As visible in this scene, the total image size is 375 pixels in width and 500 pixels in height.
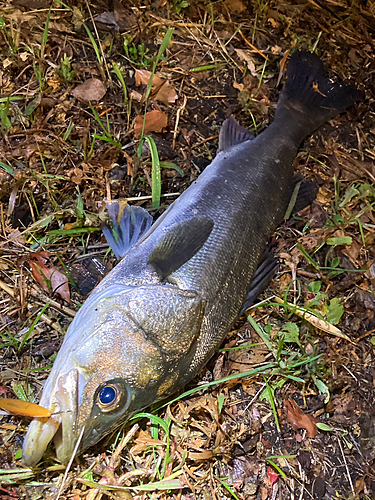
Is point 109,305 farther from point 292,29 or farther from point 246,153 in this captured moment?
point 292,29

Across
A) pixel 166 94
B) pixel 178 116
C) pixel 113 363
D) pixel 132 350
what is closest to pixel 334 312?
pixel 132 350

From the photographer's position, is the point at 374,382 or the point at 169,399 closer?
the point at 169,399

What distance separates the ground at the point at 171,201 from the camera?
8.38 ft

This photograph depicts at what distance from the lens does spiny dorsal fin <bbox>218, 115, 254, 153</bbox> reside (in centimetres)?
320

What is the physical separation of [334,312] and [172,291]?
4.92ft

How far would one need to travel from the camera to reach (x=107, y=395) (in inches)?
79.8

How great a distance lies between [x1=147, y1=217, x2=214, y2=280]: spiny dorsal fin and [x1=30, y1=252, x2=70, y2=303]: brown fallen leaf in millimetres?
789

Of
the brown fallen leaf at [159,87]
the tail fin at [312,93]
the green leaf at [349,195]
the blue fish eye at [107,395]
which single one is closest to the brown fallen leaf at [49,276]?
the blue fish eye at [107,395]

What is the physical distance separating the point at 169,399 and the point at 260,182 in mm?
1703

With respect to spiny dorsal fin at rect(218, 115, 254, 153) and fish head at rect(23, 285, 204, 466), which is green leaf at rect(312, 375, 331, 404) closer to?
fish head at rect(23, 285, 204, 466)

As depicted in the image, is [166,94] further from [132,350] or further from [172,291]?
[132,350]

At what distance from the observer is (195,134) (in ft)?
11.3

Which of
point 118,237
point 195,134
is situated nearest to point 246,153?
point 195,134

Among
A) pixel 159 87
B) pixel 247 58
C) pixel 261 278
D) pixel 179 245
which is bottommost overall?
pixel 261 278
